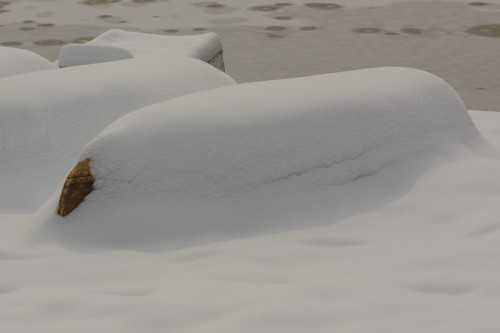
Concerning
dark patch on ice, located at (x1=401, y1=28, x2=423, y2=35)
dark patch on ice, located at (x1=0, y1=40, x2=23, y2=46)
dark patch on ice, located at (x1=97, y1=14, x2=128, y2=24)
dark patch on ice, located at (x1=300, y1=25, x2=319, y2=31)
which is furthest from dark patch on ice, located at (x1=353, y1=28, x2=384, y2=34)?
dark patch on ice, located at (x1=0, y1=40, x2=23, y2=46)

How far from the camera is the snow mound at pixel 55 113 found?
2.97 metres

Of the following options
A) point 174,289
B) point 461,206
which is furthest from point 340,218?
point 174,289

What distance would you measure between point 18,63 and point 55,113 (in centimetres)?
79

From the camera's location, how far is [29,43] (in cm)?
659

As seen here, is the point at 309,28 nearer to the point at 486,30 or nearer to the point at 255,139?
the point at 486,30

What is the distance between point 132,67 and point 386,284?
1606 millimetres

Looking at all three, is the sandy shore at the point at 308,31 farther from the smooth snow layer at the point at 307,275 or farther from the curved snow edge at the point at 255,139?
the smooth snow layer at the point at 307,275

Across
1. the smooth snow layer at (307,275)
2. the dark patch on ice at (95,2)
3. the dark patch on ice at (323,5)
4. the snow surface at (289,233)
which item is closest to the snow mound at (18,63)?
the snow surface at (289,233)

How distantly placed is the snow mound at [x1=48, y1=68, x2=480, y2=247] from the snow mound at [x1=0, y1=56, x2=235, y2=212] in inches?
12.4

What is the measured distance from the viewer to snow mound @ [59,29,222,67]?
460cm

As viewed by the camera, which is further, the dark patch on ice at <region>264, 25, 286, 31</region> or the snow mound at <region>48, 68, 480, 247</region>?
the dark patch on ice at <region>264, 25, 286, 31</region>

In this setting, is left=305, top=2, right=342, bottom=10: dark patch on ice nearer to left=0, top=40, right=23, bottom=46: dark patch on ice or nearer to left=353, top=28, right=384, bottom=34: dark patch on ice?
left=353, top=28, right=384, bottom=34: dark patch on ice

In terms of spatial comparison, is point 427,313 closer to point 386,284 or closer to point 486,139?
point 386,284

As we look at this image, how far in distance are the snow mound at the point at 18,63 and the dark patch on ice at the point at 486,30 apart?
12.2 ft
